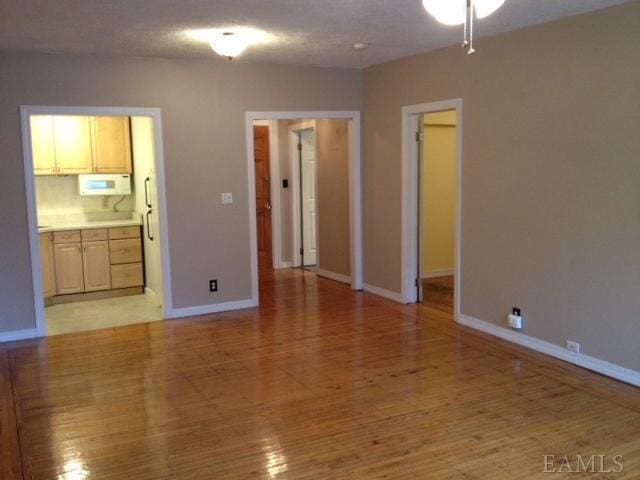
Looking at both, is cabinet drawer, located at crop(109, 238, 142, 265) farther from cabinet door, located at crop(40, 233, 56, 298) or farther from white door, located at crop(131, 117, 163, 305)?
cabinet door, located at crop(40, 233, 56, 298)

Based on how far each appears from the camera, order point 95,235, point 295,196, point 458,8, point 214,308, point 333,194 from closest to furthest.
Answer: point 458,8 < point 214,308 < point 95,235 < point 333,194 < point 295,196

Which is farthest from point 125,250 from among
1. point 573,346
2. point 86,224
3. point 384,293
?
point 573,346

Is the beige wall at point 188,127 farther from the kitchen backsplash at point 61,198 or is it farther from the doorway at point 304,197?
the doorway at point 304,197

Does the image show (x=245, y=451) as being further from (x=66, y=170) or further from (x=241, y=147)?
(x=66, y=170)

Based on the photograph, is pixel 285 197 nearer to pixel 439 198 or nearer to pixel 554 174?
pixel 439 198

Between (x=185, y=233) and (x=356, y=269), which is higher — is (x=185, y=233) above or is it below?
above

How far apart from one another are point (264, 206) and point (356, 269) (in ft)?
7.36

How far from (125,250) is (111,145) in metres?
1.20

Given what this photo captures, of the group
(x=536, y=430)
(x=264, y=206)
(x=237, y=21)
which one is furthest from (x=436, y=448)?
(x=264, y=206)

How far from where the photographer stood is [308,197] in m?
8.53

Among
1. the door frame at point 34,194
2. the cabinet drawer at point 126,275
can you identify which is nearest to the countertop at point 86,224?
the cabinet drawer at point 126,275

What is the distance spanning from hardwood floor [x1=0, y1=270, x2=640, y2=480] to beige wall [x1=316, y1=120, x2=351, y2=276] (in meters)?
1.98

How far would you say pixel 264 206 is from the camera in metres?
8.59

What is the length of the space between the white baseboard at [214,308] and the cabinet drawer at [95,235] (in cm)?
147
